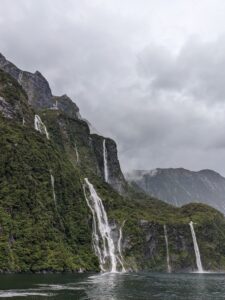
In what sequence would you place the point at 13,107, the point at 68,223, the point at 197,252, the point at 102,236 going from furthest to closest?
1. the point at 13,107
2. the point at 197,252
3. the point at 102,236
4. the point at 68,223

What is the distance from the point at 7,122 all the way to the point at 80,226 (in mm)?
48463

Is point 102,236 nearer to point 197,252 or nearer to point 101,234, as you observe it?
point 101,234

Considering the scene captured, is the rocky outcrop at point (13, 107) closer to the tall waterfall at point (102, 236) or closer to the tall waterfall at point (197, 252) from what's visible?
the tall waterfall at point (102, 236)

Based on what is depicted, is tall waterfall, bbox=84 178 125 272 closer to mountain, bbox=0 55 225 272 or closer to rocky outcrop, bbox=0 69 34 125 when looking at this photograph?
mountain, bbox=0 55 225 272

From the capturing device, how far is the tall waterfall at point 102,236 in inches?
5827

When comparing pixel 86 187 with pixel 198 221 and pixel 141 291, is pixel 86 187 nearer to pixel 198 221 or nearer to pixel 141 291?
pixel 198 221

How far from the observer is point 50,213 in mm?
142875

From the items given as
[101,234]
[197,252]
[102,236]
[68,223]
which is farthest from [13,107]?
[197,252]

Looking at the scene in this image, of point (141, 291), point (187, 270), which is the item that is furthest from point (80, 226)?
point (141, 291)

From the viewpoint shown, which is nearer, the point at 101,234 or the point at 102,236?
the point at 102,236

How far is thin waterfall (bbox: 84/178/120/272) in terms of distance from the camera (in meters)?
148

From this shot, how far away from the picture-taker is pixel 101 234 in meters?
158

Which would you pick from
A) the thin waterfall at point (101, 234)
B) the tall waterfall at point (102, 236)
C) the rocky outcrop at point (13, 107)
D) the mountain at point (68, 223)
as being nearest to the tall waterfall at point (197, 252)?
the mountain at point (68, 223)

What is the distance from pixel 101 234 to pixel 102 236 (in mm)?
927
